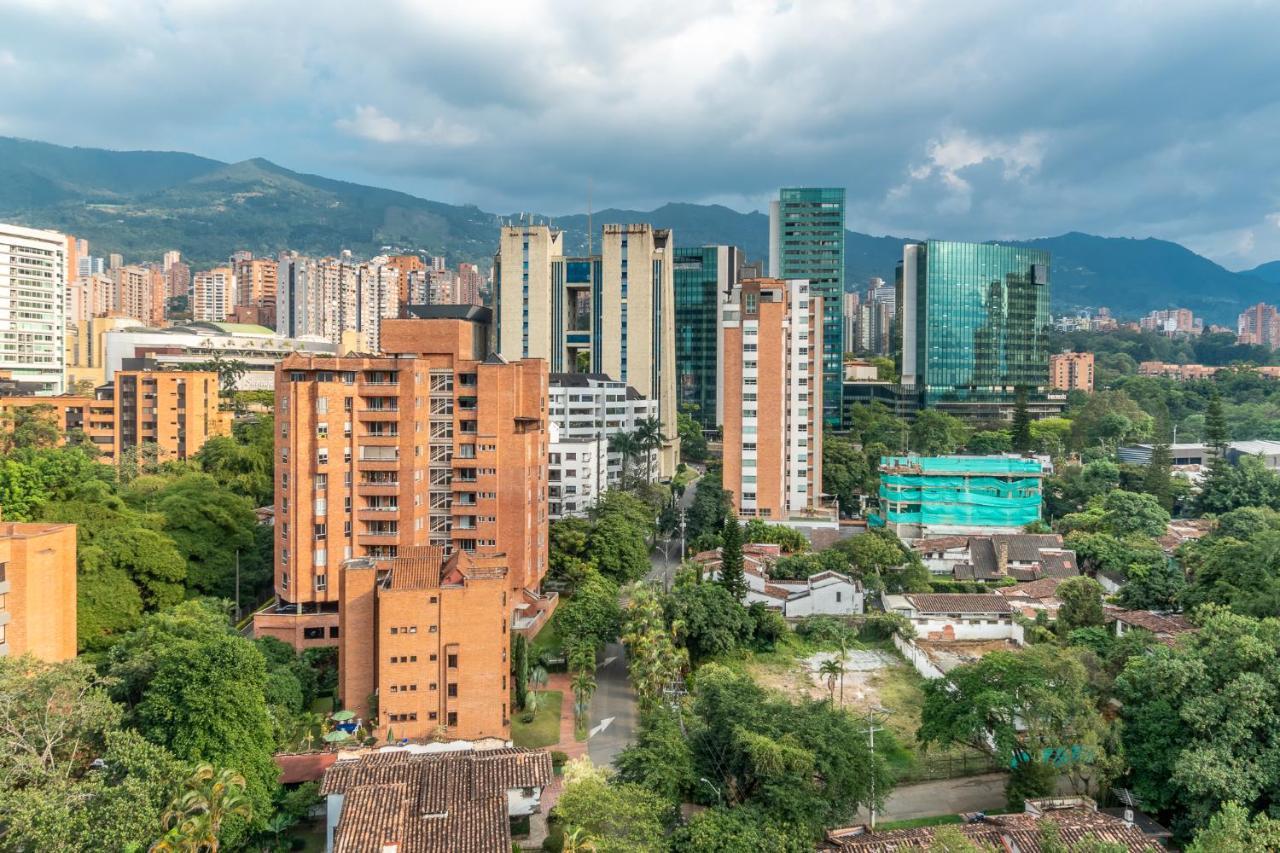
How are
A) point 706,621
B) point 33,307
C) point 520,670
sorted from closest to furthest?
point 520,670 → point 706,621 → point 33,307

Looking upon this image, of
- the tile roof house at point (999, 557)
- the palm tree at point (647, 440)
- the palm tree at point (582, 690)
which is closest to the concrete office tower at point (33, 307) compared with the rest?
the palm tree at point (647, 440)

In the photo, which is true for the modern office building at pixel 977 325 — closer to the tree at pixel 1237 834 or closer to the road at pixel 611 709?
the road at pixel 611 709

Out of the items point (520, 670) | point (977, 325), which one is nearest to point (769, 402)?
point (520, 670)

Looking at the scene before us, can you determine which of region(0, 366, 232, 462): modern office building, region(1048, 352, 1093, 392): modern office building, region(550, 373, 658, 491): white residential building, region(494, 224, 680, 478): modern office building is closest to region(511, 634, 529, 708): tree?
region(550, 373, 658, 491): white residential building

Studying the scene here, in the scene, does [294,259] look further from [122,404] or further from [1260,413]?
[1260,413]

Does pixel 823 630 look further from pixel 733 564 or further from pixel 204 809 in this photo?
pixel 204 809

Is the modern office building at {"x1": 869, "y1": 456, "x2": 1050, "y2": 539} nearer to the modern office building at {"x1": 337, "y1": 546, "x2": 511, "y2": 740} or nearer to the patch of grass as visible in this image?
the patch of grass
